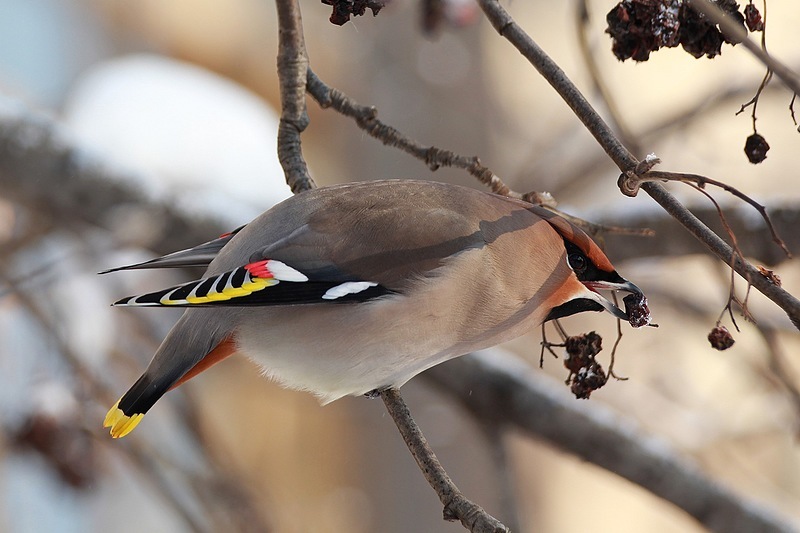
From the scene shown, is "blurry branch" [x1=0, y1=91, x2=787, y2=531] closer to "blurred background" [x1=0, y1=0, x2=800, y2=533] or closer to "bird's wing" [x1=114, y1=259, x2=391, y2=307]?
"blurred background" [x1=0, y1=0, x2=800, y2=533]

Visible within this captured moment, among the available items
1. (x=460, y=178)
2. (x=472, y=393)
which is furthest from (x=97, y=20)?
(x=472, y=393)

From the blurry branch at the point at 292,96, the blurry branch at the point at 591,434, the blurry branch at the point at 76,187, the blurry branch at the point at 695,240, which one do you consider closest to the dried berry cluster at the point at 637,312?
the blurry branch at the point at 292,96

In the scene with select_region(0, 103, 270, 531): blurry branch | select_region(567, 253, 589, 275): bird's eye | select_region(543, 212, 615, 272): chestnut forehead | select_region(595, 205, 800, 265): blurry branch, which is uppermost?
select_region(595, 205, 800, 265): blurry branch

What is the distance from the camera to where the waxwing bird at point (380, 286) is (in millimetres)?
1513

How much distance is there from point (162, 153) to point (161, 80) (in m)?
0.83

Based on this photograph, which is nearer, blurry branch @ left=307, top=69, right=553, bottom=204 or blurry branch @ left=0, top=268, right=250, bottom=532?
blurry branch @ left=307, top=69, right=553, bottom=204

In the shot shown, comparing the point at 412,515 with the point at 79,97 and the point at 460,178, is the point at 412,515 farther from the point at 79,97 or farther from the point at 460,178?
the point at 79,97

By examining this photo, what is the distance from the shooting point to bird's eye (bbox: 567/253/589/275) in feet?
5.30

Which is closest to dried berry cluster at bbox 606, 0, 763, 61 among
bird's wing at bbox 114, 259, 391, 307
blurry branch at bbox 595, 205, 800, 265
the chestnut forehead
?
the chestnut forehead

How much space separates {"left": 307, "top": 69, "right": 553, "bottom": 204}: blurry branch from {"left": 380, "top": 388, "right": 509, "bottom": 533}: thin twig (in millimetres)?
412

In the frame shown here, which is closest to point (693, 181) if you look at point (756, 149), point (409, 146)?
point (756, 149)

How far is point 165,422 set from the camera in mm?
6711

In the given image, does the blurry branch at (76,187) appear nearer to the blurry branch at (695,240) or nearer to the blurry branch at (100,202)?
the blurry branch at (100,202)

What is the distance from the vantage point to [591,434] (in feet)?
8.55
